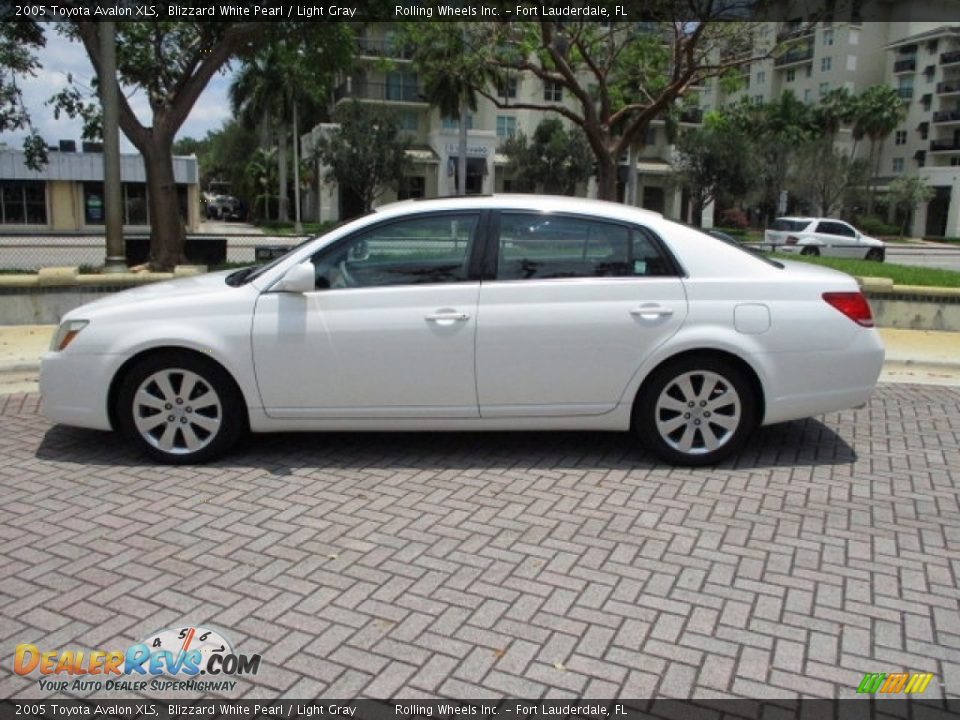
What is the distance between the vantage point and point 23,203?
129 ft

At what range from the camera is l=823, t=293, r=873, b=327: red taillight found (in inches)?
205

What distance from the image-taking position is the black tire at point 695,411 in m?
5.13

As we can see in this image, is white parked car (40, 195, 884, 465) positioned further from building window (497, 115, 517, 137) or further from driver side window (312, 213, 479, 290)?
building window (497, 115, 517, 137)

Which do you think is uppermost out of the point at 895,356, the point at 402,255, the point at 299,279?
the point at 402,255

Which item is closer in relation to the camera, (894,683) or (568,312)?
(894,683)

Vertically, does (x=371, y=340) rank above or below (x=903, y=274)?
below

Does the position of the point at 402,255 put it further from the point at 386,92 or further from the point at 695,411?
the point at 386,92

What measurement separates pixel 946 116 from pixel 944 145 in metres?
2.24

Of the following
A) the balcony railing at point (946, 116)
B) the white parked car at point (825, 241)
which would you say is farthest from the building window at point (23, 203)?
the balcony railing at point (946, 116)

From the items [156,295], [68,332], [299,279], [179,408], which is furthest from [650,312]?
[68,332]

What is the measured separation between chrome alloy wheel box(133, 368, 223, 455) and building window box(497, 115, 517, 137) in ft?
165

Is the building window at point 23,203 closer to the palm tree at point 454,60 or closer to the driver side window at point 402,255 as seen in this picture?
the palm tree at point 454,60

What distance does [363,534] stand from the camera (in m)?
4.18

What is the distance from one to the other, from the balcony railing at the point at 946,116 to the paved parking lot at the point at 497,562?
7245 centimetres
